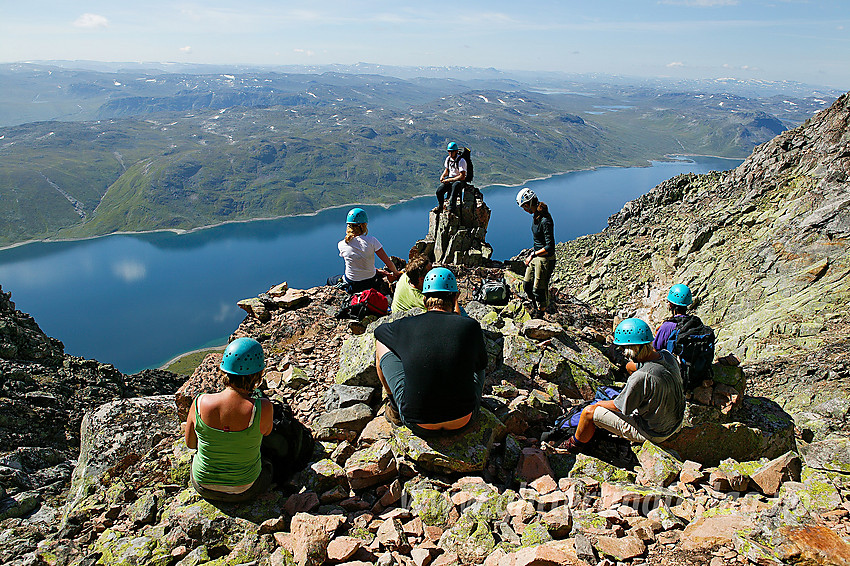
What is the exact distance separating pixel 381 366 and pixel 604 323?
43.9ft

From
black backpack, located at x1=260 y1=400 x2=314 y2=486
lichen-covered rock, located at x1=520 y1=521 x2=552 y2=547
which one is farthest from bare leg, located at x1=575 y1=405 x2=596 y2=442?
black backpack, located at x1=260 y1=400 x2=314 y2=486

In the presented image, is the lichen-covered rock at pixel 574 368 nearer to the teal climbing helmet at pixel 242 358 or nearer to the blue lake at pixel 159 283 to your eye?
the teal climbing helmet at pixel 242 358

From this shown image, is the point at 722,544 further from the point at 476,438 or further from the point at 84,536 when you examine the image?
the point at 84,536

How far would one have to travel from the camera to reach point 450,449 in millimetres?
5789

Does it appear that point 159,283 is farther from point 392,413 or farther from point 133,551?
point 392,413

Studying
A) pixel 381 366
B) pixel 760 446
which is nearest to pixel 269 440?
pixel 381 366

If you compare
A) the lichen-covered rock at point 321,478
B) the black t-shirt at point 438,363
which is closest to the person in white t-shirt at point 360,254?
the black t-shirt at point 438,363

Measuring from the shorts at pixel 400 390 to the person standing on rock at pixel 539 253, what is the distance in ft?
22.1

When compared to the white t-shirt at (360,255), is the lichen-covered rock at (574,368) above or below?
below

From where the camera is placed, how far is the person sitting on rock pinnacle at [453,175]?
19062mm

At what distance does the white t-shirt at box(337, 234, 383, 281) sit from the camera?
10766mm

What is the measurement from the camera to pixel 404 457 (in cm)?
583

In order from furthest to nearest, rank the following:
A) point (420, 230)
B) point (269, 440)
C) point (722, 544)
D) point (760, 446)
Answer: point (420, 230)
point (760, 446)
point (269, 440)
point (722, 544)

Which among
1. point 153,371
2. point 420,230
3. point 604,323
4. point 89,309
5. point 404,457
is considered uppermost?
point 404,457
